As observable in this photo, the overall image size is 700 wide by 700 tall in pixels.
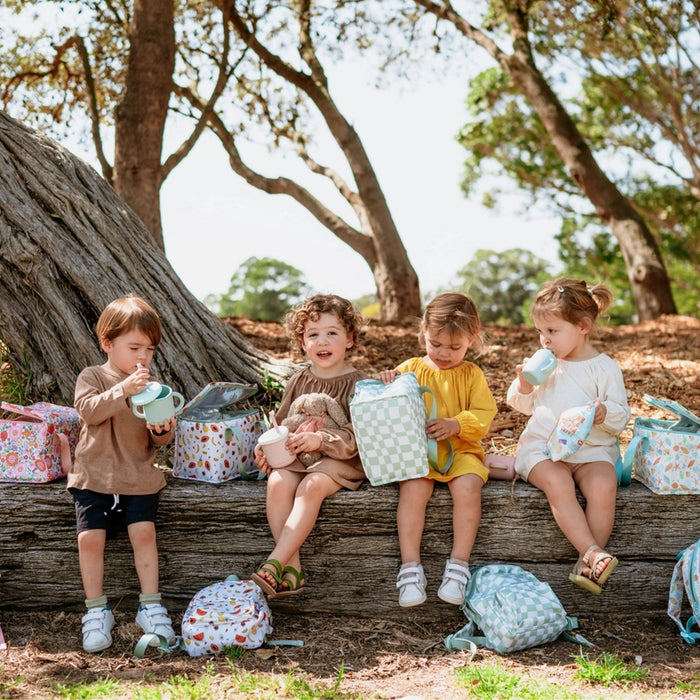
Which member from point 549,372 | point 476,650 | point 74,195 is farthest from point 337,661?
point 74,195

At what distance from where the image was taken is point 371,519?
355 centimetres

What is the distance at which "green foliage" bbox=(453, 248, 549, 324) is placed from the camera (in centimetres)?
3666

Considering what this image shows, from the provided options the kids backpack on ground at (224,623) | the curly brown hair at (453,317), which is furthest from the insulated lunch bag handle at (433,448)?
the kids backpack on ground at (224,623)

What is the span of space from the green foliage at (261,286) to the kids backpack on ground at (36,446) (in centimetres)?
2393

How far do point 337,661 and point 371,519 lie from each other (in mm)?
635

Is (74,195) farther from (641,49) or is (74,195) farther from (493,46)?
(641,49)

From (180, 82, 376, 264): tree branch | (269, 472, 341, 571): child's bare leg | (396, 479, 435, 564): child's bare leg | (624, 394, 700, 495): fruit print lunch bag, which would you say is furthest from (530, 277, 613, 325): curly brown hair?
(180, 82, 376, 264): tree branch

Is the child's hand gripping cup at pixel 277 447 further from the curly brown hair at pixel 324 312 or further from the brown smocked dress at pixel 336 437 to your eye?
the curly brown hair at pixel 324 312

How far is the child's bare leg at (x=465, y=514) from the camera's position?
3.43 metres

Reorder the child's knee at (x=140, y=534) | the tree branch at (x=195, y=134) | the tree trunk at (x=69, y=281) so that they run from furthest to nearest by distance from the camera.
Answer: the tree branch at (x=195, y=134) < the tree trunk at (x=69, y=281) < the child's knee at (x=140, y=534)

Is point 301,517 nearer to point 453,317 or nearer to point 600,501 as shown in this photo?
point 453,317

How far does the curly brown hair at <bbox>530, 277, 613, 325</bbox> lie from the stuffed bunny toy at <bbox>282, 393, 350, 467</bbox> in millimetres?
1003

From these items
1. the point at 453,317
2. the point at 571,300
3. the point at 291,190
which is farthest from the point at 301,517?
the point at 291,190

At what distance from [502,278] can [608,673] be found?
35.7 m
